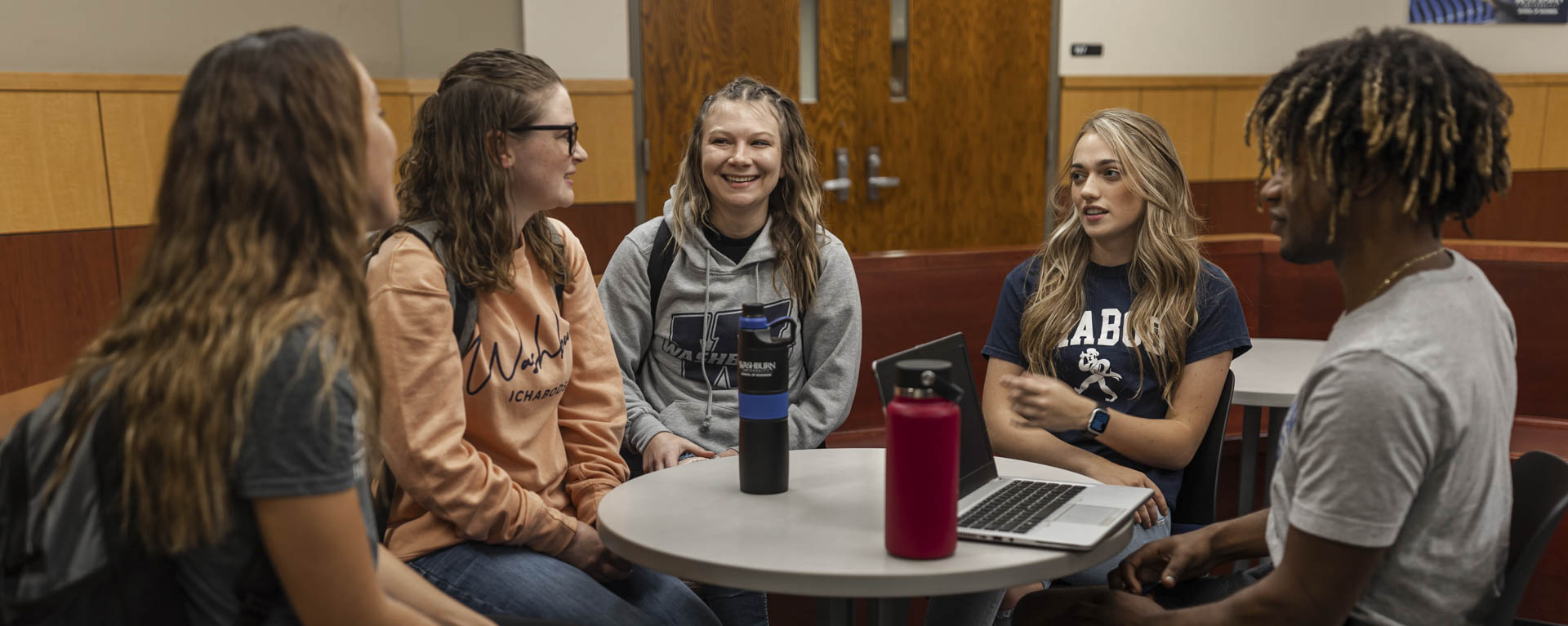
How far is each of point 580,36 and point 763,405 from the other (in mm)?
3579

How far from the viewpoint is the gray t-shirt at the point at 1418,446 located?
1225 mm

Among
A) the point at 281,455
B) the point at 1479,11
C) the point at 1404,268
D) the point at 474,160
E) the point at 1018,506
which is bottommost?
the point at 1018,506

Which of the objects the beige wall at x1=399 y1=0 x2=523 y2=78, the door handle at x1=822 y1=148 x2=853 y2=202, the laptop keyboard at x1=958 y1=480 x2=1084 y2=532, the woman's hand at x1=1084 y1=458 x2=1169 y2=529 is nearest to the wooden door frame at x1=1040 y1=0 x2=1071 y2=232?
the door handle at x1=822 y1=148 x2=853 y2=202

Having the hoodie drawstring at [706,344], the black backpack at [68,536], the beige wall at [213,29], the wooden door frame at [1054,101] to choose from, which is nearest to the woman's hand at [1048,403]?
the hoodie drawstring at [706,344]

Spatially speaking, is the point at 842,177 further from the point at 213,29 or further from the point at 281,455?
the point at 281,455

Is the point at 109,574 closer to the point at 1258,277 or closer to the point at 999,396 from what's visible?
the point at 999,396

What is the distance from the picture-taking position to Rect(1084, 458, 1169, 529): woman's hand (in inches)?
82.0

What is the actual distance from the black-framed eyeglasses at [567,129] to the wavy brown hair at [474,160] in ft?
0.03

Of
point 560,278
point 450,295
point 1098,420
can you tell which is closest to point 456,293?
point 450,295

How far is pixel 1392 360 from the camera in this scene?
1229mm

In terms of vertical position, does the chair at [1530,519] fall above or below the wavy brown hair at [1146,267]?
below

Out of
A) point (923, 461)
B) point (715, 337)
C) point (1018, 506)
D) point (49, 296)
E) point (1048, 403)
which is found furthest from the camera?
point (49, 296)

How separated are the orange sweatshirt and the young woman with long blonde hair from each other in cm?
51

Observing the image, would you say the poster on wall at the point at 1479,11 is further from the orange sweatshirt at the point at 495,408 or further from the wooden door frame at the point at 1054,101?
the orange sweatshirt at the point at 495,408
